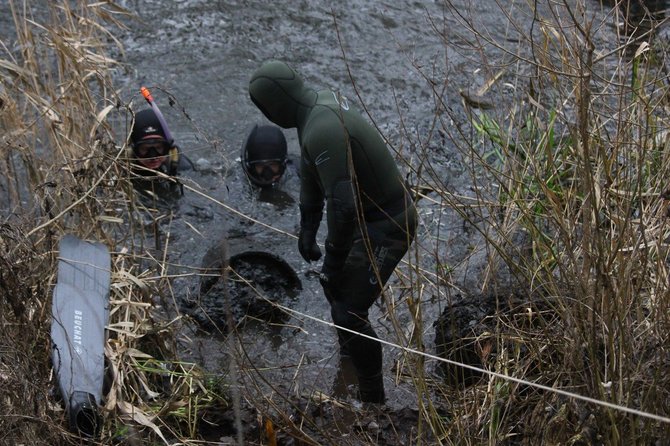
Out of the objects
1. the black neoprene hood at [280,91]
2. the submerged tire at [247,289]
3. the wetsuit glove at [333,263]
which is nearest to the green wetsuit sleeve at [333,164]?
the wetsuit glove at [333,263]

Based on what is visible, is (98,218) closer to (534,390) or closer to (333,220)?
(333,220)

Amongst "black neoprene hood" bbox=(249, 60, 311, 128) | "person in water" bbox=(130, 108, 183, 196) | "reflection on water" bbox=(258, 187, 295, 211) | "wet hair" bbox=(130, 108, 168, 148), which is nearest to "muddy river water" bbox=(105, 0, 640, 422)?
"reflection on water" bbox=(258, 187, 295, 211)

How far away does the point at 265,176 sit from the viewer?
733 cm

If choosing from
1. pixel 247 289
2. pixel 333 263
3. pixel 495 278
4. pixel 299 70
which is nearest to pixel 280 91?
pixel 333 263

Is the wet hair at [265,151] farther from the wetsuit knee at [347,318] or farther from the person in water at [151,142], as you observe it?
the wetsuit knee at [347,318]

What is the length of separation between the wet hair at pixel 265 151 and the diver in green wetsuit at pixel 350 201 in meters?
2.45

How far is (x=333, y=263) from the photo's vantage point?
4531 millimetres

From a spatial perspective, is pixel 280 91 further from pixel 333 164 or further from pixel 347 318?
pixel 347 318

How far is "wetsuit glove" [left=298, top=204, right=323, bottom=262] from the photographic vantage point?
4.93m

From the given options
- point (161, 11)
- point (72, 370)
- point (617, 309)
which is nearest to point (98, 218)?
point (72, 370)

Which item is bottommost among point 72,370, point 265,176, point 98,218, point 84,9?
point 265,176

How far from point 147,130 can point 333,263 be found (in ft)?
9.32

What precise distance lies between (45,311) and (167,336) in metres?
0.74

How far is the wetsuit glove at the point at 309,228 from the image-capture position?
16.2ft
